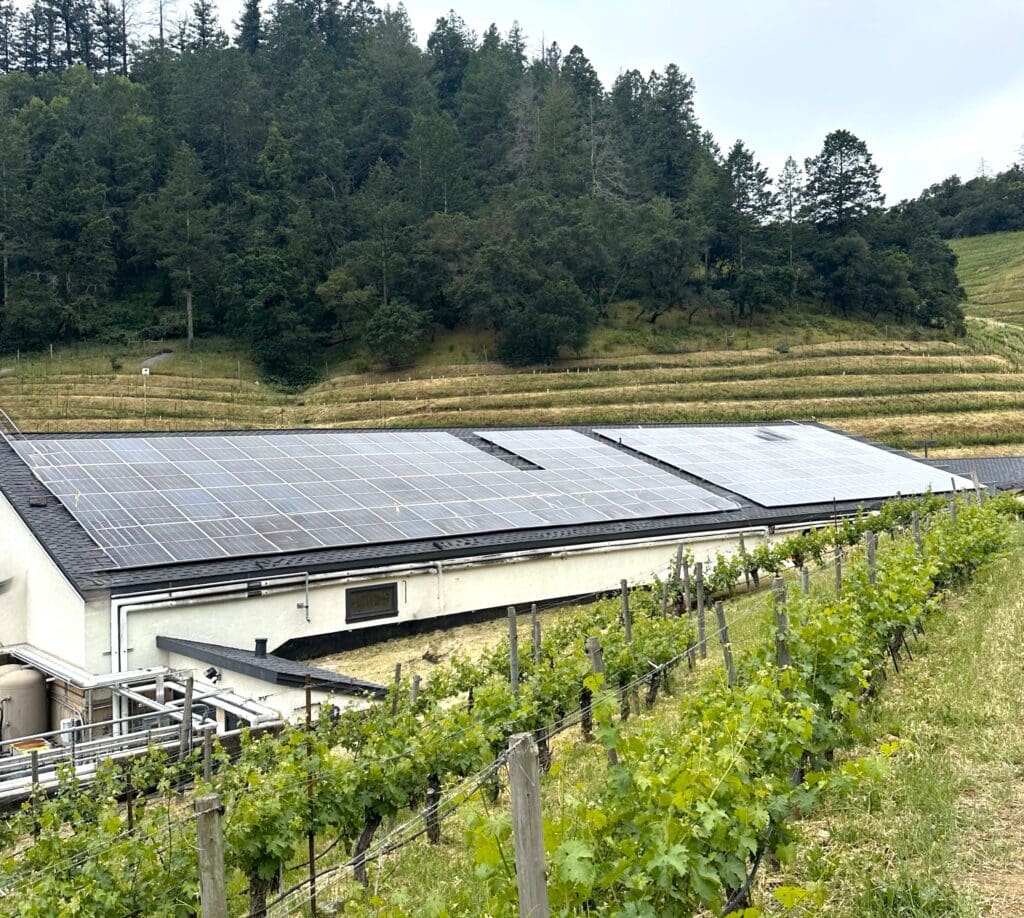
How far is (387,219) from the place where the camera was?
7406 centimetres

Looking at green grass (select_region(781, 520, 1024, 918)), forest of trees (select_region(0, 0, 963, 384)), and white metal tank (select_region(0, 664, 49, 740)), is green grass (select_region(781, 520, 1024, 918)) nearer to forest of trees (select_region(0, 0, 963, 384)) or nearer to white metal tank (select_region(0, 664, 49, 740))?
white metal tank (select_region(0, 664, 49, 740))

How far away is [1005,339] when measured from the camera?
74875 millimetres

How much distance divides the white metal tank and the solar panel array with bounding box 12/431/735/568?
2.69 meters

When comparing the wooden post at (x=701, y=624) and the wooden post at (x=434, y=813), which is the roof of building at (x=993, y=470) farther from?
the wooden post at (x=434, y=813)

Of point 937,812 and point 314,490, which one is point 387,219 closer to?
point 314,490

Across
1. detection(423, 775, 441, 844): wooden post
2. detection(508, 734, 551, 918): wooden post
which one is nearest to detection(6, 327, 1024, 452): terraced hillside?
detection(423, 775, 441, 844): wooden post

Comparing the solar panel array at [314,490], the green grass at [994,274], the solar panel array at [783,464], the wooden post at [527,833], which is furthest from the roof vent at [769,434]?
the green grass at [994,274]

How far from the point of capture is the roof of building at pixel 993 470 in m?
34.4

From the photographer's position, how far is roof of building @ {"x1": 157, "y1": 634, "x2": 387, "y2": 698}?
44.5 feet

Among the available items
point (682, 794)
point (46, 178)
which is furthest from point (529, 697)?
point (46, 178)

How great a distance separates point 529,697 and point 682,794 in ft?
17.8

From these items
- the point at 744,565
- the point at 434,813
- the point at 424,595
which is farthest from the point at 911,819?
the point at 744,565

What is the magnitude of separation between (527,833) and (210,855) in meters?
1.96

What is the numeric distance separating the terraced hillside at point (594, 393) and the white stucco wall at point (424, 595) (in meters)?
33.0
